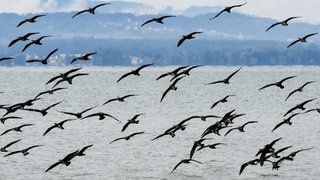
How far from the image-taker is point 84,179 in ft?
223

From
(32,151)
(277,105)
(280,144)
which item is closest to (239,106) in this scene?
(277,105)

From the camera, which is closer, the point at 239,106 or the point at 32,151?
the point at 32,151

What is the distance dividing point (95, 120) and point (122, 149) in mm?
38032

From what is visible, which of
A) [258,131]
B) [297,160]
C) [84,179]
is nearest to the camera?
[84,179]

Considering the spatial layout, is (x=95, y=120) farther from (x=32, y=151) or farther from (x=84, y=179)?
(x=84, y=179)

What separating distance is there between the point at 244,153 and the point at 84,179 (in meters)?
21.9

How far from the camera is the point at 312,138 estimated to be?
100 m

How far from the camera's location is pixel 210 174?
69.6m

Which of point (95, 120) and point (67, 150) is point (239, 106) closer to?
point (95, 120)

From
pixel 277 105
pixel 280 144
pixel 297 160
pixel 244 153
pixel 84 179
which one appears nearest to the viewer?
pixel 84 179

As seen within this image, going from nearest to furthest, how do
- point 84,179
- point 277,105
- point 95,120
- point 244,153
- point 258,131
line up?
point 84,179 → point 244,153 → point 258,131 → point 95,120 → point 277,105

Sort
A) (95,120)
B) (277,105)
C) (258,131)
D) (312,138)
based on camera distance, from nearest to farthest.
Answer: (312,138) < (258,131) < (95,120) < (277,105)

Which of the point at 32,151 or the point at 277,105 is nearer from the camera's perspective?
the point at 32,151

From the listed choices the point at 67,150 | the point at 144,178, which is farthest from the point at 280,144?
the point at 144,178
